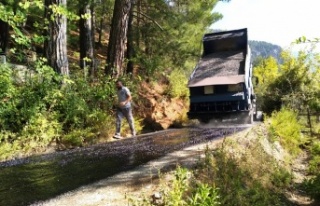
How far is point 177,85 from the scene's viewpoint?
703 inches

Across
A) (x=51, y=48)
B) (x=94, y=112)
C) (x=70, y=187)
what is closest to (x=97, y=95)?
(x=94, y=112)

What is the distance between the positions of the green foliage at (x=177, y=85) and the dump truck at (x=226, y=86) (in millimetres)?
2225

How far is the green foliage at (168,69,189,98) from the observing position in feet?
57.3

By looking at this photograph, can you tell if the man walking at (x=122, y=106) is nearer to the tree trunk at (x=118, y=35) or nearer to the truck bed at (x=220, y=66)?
the tree trunk at (x=118, y=35)

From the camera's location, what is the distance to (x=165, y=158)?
646 centimetres

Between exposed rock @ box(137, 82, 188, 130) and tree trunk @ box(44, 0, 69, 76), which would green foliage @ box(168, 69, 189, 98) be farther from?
tree trunk @ box(44, 0, 69, 76)

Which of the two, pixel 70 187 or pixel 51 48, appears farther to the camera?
pixel 51 48

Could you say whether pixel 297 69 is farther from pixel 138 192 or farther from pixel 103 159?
pixel 138 192

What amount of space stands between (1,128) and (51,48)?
11.4 feet

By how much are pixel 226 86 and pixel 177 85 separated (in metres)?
4.25

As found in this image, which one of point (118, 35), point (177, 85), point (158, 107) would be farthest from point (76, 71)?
point (177, 85)

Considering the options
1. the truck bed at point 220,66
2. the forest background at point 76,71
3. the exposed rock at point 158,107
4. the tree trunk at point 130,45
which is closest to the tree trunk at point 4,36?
the forest background at point 76,71

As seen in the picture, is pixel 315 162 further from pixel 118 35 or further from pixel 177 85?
pixel 177 85

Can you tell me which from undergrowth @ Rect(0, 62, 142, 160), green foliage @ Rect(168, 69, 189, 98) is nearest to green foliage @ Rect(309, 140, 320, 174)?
undergrowth @ Rect(0, 62, 142, 160)
